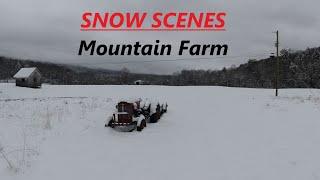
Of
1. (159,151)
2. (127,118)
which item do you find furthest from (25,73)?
(159,151)

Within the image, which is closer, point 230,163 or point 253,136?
Answer: point 230,163

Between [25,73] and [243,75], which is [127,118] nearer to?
[25,73]

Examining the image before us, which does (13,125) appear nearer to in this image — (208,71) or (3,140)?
(3,140)

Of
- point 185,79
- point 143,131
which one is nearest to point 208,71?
point 185,79

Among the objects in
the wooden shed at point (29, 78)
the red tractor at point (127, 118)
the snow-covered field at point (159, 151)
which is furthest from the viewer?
the wooden shed at point (29, 78)

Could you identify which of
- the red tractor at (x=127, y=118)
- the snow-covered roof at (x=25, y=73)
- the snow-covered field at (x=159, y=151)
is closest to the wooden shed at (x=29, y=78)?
the snow-covered roof at (x=25, y=73)

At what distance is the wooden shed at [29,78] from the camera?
213ft

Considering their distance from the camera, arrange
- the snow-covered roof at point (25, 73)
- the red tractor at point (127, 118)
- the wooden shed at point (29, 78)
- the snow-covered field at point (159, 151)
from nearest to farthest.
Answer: the snow-covered field at point (159, 151)
the red tractor at point (127, 118)
the wooden shed at point (29, 78)
the snow-covered roof at point (25, 73)

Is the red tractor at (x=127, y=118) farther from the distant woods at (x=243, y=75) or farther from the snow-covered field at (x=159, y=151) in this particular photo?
the distant woods at (x=243, y=75)

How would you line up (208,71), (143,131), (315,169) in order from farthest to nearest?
(208,71), (143,131), (315,169)

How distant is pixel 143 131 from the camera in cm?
1285

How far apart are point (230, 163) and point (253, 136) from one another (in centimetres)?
354

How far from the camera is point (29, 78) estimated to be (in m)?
65.1

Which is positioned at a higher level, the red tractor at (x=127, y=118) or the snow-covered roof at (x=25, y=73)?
the snow-covered roof at (x=25, y=73)
